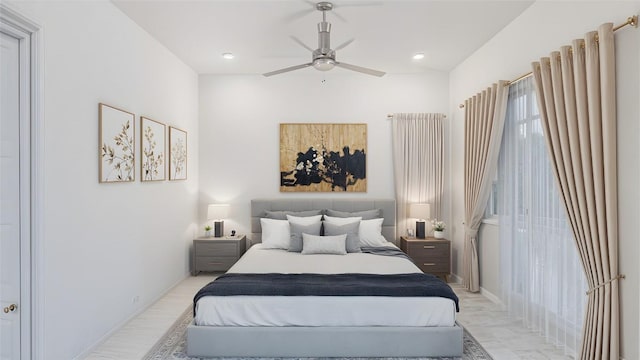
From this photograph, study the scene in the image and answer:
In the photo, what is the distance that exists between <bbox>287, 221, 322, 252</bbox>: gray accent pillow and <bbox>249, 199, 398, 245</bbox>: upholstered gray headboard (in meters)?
0.66

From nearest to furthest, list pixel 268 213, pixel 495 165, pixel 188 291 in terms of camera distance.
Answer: pixel 495 165 → pixel 188 291 → pixel 268 213

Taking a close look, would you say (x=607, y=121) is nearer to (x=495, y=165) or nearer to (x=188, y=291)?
(x=495, y=165)

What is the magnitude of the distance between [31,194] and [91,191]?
60cm

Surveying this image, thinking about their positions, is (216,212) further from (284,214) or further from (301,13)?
(301,13)

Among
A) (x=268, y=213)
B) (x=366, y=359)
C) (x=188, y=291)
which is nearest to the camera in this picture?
(x=366, y=359)

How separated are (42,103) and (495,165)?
3.98m

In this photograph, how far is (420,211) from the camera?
5.12 metres

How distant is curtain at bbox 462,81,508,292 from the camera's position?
12.8 ft

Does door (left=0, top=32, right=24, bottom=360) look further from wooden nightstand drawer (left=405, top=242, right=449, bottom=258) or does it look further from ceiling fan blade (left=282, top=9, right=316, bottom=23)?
wooden nightstand drawer (left=405, top=242, right=449, bottom=258)

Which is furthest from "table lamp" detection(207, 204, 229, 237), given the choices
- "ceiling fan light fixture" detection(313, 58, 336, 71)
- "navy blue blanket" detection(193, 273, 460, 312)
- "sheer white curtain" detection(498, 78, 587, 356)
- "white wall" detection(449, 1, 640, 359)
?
"white wall" detection(449, 1, 640, 359)

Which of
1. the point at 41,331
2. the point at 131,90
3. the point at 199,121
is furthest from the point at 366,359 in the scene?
the point at 199,121

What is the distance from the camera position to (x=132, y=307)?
3.66 meters

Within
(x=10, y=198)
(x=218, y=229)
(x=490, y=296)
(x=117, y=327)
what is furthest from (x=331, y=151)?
(x=10, y=198)

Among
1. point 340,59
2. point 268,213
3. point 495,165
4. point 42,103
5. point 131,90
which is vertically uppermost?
point 340,59
